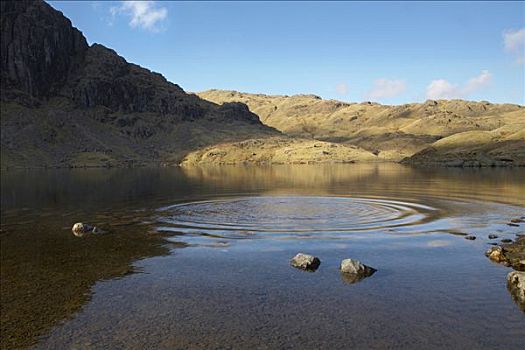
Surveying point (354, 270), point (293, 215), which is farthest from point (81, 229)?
point (354, 270)

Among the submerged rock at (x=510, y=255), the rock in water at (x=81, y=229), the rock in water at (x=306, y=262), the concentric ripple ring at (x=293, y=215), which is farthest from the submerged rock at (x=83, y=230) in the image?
the submerged rock at (x=510, y=255)

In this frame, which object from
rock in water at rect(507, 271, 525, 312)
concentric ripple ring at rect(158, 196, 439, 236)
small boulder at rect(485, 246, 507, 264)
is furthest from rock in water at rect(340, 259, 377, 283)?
concentric ripple ring at rect(158, 196, 439, 236)

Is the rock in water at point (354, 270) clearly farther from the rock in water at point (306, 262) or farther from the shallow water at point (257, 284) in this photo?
the rock in water at point (306, 262)

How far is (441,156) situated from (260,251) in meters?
158

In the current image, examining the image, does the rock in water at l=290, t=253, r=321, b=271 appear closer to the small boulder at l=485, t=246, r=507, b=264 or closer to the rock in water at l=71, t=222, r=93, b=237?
the small boulder at l=485, t=246, r=507, b=264

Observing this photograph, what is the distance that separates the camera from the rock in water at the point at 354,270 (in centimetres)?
2064

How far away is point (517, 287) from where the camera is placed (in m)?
17.8

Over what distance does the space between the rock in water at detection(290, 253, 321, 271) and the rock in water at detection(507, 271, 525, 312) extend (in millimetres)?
8306

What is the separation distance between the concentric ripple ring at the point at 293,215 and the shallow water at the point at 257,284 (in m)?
0.27

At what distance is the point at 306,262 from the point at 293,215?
17353 millimetres

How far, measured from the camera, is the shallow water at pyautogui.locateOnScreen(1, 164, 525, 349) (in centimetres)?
1471

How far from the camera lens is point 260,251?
84.7 ft

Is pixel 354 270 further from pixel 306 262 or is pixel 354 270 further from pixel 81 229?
pixel 81 229

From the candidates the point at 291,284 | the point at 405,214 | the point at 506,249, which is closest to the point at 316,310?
the point at 291,284
